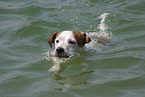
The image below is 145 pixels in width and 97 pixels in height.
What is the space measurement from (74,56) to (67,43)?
0.54 meters

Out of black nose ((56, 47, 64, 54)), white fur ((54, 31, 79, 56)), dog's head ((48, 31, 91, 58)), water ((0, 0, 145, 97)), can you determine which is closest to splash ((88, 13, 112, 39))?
water ((0, 0, 145, 97))

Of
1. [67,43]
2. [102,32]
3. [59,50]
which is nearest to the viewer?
[59,50]

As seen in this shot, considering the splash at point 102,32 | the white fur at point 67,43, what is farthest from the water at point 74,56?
the white fur at point 67,43

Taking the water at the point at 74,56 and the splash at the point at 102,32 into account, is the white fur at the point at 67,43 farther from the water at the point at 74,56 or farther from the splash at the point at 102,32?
the splash at the point at 102,32

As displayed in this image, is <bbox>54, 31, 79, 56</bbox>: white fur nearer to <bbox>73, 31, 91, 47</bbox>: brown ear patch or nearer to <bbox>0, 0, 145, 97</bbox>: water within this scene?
<bbox>73, 31, 91, 47</bbox>: brown ear patch

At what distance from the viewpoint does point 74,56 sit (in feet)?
20.9

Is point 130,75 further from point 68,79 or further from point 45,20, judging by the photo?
point 45,20

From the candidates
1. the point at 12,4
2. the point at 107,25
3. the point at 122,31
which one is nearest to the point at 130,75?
the point at 122,31

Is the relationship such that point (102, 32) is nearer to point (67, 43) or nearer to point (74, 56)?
point (74, 56)

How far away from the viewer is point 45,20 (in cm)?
1047

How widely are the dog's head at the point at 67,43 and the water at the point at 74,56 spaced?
38 cm

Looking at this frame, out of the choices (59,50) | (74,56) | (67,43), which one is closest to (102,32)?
(74,56)

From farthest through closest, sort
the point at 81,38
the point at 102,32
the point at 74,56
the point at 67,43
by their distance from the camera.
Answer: the point at 102,32 < the point at 81,38 < the point at 74,56 < the point at 67,43

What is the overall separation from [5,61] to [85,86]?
10.1ft
